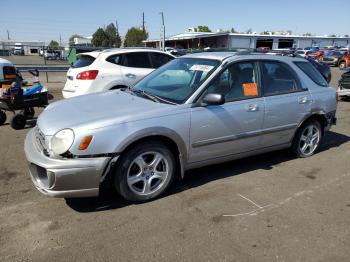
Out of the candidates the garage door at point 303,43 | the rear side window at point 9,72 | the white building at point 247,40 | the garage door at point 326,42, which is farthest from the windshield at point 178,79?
the garage door at point 326,42

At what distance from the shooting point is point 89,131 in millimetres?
3369

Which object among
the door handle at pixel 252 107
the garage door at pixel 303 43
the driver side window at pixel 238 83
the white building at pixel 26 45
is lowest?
the door handle at pixel 252 107

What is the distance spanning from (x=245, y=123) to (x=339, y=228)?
5.36 ft

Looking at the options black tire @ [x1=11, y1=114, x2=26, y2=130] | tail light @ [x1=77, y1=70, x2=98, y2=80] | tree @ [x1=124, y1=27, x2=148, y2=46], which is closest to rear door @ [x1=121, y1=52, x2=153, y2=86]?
tail light @ [x1=77, y1=70, x2=98, y2=80]

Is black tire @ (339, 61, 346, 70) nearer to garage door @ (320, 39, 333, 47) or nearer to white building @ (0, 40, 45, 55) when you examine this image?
white building @ (0, 40, 45, 55)

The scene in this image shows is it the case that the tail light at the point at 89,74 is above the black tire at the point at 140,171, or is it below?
above

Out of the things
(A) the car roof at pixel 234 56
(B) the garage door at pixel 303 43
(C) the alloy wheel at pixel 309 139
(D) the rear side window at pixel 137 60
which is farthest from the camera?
(B) the garage door at pixel 303 43

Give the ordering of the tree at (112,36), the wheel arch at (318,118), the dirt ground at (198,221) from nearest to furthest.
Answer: the dirt ground at (198,221), the wheel arch at (318,118), the tree at (112,36)

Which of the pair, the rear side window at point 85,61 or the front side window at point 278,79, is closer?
the front side window at point 278,79

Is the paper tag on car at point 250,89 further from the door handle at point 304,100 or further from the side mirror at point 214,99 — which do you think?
the door handle at point 304,100

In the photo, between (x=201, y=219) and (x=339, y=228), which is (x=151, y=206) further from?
(x=339, y=228)

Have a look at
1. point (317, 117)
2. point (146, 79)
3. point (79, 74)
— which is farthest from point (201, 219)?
point (79, 74)

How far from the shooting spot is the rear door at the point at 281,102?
4672 mm

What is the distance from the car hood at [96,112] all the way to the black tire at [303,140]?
239 centimetres
